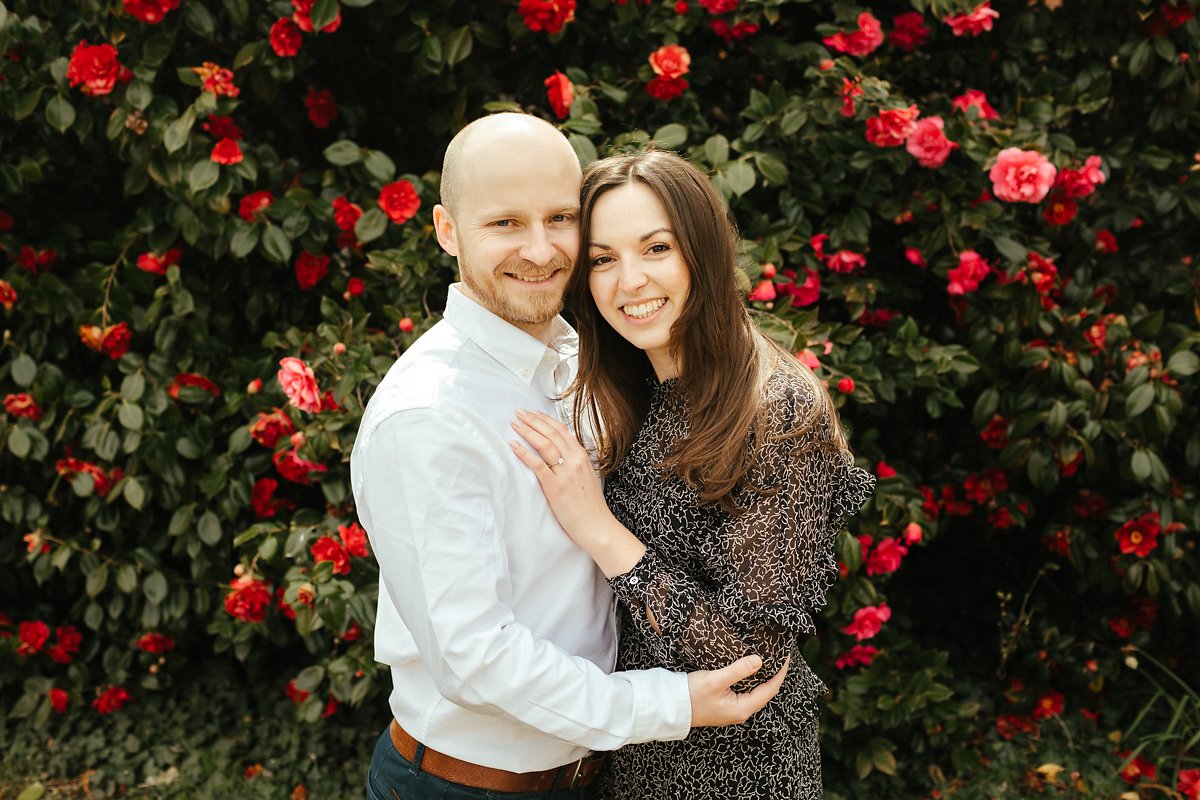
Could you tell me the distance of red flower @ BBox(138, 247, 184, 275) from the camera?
2980 millimetres

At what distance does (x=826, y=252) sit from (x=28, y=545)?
9.01 feet

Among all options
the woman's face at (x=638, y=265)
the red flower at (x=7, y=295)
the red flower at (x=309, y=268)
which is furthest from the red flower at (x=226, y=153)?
the woman's face at (x=638, y=265)

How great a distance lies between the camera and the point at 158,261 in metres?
2.99

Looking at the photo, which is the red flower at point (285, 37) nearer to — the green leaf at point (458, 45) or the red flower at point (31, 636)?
the green leaf at point (458, 45)

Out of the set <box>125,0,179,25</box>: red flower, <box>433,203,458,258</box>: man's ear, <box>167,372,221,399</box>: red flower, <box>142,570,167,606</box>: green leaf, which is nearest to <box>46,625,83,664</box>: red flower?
<box>142,570,167,606</box>: green leaf

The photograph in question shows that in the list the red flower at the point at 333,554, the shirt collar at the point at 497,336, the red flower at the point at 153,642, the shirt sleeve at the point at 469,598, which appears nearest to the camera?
the shirt sleeve at the point at 469,598

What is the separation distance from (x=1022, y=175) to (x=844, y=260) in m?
0.48

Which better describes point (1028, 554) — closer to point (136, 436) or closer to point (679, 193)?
point (679, 193)

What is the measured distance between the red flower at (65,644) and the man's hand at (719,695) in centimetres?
267

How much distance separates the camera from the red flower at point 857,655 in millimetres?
2887

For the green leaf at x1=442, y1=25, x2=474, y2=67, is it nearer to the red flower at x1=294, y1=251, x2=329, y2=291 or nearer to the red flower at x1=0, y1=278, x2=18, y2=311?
the red flower at x1=294, y1=251, x2=329, y2=291

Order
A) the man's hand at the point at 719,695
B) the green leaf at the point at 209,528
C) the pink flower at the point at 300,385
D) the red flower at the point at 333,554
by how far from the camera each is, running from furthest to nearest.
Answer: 1. the green leaf at the point at 209,528
2. the red flower at the point at 333,554
3. the pink flower at the point at 300,385
4. the man's hand at the point at 719,695

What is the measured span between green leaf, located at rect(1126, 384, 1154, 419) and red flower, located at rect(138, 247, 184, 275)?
2696 mm

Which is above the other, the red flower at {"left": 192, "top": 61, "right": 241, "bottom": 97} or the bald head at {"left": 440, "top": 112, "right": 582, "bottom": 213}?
the bald head at {"left": 440, "top": 112, "right": 582, "bottom": 213}
